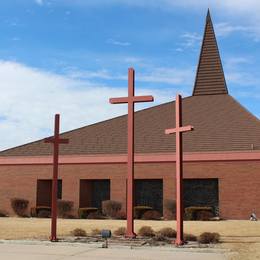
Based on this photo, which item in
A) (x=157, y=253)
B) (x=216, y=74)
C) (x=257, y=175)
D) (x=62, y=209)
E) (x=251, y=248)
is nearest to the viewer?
(x=157, y=253)

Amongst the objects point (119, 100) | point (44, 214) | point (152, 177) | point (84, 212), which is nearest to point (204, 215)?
point (152, 177)

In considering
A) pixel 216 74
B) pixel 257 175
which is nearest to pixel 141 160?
pixel 257 175

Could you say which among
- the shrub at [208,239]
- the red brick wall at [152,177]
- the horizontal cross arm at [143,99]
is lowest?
the shrub at [208,239]

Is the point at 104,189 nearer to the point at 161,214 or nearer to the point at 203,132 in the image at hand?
the point at 161,214

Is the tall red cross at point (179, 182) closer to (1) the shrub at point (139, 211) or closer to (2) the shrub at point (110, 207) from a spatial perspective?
(1) the shrub at point (139, 211)

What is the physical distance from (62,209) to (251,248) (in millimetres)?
20793

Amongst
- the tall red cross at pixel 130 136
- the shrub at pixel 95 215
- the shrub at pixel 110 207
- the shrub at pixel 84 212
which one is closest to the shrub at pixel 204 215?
the shrub at pixel 110 207

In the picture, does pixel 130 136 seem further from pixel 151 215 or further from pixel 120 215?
pixel 120 215

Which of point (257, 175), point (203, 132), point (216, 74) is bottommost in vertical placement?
point (257, 175)

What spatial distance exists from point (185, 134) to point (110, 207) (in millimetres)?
7205

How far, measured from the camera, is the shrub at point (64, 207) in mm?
32125

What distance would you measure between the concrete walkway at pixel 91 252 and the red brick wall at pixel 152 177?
18251 mm

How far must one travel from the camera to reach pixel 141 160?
32.6m

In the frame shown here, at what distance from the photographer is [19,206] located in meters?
34.0
